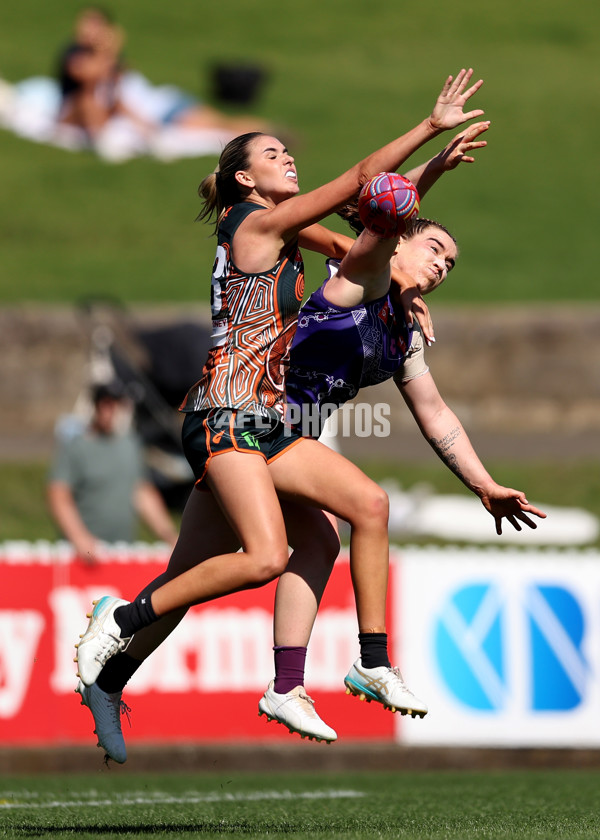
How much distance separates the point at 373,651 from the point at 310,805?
6.23 ft

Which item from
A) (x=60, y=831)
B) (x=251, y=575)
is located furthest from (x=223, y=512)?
(x=60, y=831)

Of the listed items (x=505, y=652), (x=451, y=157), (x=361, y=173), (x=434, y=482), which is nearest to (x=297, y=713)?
(x=361, y=173)

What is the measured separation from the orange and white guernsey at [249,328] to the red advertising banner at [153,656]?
3893 millimetres

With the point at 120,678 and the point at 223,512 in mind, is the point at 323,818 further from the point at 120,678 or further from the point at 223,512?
the point at 223,512

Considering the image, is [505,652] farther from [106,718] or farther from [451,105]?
[451,105]

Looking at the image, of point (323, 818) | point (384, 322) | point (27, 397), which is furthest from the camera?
point (27, 397)

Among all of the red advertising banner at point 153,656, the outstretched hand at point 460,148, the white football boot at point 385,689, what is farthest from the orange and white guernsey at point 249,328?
the red advertising banner at point 153,656

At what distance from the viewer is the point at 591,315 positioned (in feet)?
52.7

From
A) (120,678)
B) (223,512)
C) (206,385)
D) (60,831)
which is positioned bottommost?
(60,831)

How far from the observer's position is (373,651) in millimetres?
5410

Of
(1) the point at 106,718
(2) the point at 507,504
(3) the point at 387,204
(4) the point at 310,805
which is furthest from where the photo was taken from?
(4) the point at 310,805

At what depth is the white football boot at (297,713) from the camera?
17.4 feet

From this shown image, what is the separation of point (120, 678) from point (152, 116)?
17696 mm

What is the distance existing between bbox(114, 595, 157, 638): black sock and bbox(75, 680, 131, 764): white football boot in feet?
0.95
